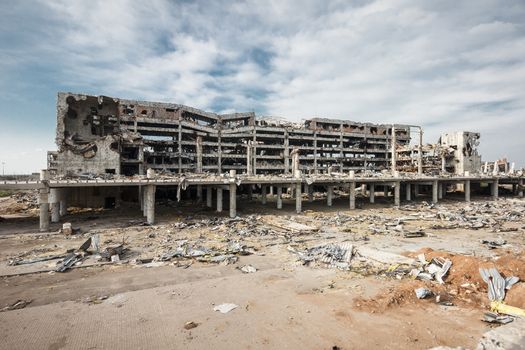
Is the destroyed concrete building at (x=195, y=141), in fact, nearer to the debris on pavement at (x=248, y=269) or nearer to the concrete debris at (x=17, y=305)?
the debris on pavement at (x=248, y=269)

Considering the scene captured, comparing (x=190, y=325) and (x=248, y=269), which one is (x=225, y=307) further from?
(x=248, y=269)

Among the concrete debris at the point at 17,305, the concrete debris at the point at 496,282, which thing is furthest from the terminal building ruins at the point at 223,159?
the concrete debris at the point at 496,282

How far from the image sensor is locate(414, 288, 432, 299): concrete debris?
10.2 metres

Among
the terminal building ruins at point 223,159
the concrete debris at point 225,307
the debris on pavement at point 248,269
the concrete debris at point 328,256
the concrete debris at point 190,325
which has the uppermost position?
the terminal building ruins at point 223,159

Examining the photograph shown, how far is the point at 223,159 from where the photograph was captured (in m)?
61.3

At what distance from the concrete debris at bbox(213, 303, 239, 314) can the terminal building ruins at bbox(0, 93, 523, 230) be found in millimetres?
16609

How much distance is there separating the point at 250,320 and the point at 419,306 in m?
5.51

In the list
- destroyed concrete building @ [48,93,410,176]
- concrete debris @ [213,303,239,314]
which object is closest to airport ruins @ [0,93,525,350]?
concrete debris @ [213,303,239,314]

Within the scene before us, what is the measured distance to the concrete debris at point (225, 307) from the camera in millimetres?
9459

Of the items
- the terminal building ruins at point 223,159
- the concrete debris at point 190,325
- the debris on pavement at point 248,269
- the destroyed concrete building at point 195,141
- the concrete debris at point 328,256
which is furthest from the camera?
the destroyed concrete building at point 195,141

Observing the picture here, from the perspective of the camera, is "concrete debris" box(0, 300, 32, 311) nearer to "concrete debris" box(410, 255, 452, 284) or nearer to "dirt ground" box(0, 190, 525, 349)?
"dirt ground" box(0, 190, 525, 349)

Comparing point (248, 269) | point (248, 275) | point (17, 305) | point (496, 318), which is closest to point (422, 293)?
point (496, 318)

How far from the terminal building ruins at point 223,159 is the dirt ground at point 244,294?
9.67 meters

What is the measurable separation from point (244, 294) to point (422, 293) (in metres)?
6.16
